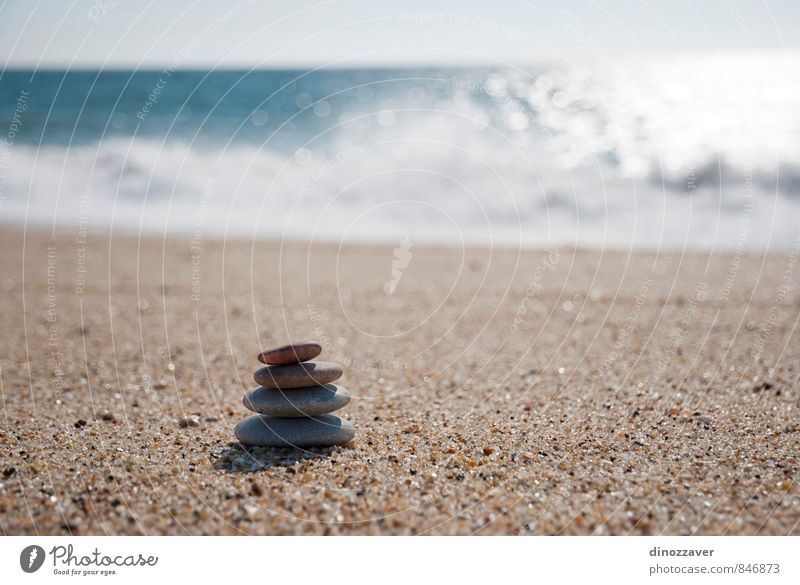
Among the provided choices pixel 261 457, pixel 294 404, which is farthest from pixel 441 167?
pixel 261 457

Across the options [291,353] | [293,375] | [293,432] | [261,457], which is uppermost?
[291,353]

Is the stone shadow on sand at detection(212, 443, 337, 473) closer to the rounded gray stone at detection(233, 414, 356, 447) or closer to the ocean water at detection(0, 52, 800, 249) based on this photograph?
the rounded gray stone at detection(233, 414, 356, 447)

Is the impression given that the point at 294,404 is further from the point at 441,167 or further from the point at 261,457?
the point at 441,167

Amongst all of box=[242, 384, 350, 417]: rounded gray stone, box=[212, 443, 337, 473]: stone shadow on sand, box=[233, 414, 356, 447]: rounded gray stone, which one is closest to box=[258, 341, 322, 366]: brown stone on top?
box=[242, 384, 350, 417]: rounded gray stone

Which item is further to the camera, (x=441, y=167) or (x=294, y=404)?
(x=441, y=167)

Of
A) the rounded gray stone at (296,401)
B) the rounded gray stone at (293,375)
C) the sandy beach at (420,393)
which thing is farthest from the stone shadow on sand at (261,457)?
the rounded gray stone at (293,375)

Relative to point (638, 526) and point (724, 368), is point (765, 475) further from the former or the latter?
point (724, 368)
